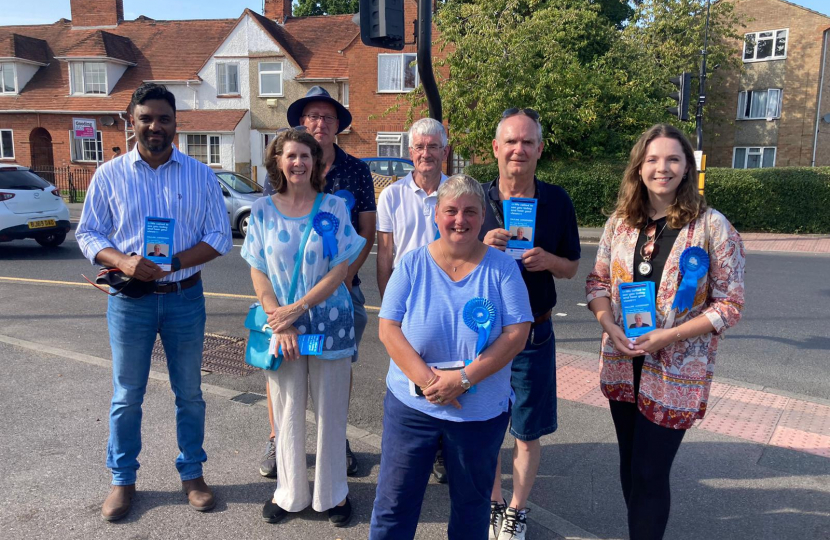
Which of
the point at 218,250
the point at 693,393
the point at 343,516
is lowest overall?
the point at 343,516

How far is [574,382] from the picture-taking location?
17.9 feet

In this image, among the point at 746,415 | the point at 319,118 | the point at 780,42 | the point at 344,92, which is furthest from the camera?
the point at 780,42

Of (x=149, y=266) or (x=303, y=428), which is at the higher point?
(x=149, y=266)

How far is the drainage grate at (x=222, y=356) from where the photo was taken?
18.5ft

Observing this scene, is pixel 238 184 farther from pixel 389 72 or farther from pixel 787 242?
pixel 787 242

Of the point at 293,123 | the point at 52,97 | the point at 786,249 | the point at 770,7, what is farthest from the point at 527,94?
the point at 52,97

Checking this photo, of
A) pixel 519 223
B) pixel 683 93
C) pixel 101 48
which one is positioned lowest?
pixel 519 223

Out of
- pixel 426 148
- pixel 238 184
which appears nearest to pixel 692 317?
pixel 426 148

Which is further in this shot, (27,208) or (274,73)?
(274,73)

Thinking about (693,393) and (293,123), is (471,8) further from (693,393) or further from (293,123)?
(693,393)

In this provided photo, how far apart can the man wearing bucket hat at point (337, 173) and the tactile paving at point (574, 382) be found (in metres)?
2.14

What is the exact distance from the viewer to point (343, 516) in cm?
323

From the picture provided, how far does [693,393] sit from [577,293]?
6693 mm

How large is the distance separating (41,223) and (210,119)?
18.3 m
